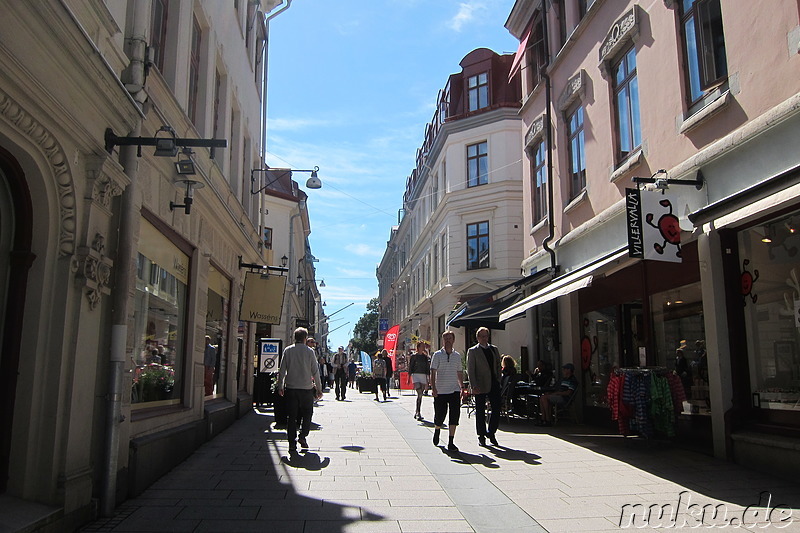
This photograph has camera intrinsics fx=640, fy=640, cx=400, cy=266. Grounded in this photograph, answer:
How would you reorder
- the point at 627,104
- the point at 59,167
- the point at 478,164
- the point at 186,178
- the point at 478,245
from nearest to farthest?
1. the point at 59,167
2. the point at 186,178
3. the point at 627,104
4. the point at 478,245
5. the point at 478,164

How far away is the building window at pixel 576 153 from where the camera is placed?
12.6m

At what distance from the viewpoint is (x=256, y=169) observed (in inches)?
666

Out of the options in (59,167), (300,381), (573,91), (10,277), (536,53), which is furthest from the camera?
(536,53)

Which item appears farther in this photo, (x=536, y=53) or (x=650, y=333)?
(x=536, y=53)

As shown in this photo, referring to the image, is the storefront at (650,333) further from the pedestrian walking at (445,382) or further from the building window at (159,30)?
the building window at (159,30)

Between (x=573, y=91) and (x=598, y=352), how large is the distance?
203 inches

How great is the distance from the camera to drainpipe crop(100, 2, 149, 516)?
5.64m

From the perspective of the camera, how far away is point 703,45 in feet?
27.8

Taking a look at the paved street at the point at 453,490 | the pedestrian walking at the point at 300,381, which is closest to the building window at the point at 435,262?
the paved street at the point at 453,490

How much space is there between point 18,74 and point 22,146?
585mm

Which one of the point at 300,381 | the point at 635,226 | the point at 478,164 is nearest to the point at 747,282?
the point at 635,226

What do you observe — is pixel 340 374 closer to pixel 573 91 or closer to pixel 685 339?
pixel 573 91

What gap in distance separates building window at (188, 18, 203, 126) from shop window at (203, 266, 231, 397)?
2717 mm

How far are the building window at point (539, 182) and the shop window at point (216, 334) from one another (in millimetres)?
7422
